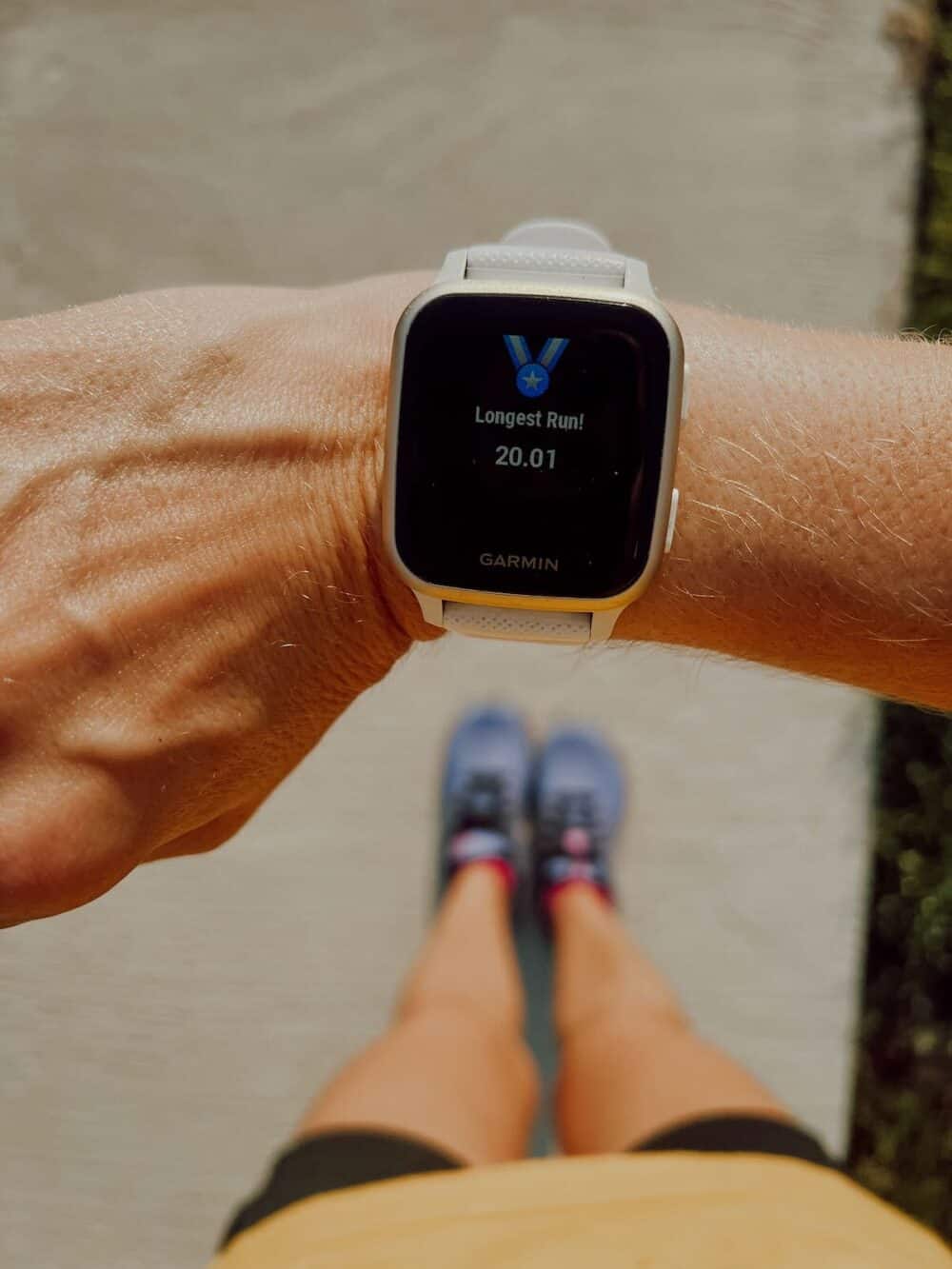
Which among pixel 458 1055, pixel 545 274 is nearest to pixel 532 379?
pixel 545 274

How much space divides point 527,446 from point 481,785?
139cm

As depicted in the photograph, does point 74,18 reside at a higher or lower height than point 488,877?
higher

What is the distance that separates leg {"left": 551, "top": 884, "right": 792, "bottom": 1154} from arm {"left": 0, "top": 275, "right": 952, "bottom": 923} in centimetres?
89

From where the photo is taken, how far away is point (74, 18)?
2328 millimetres

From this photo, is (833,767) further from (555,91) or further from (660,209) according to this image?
(555,91)

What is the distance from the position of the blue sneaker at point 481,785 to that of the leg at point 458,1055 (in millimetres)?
44

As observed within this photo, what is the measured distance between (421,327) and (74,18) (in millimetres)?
1973

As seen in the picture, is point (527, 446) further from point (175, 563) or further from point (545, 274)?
point (175, 563)

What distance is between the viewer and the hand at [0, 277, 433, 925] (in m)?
1.04

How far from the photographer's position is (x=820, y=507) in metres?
1.09

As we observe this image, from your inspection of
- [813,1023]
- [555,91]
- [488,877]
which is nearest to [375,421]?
[488,877]

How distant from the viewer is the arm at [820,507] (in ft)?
3.53

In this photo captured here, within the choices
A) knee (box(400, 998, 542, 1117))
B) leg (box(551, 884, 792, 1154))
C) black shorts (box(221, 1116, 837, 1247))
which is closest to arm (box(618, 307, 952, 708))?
black shorts (box(221, 1116, 837, 1247))

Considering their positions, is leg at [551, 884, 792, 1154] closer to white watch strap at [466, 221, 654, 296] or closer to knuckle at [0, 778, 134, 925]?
knuckle at [0, 778, 134, 925]
